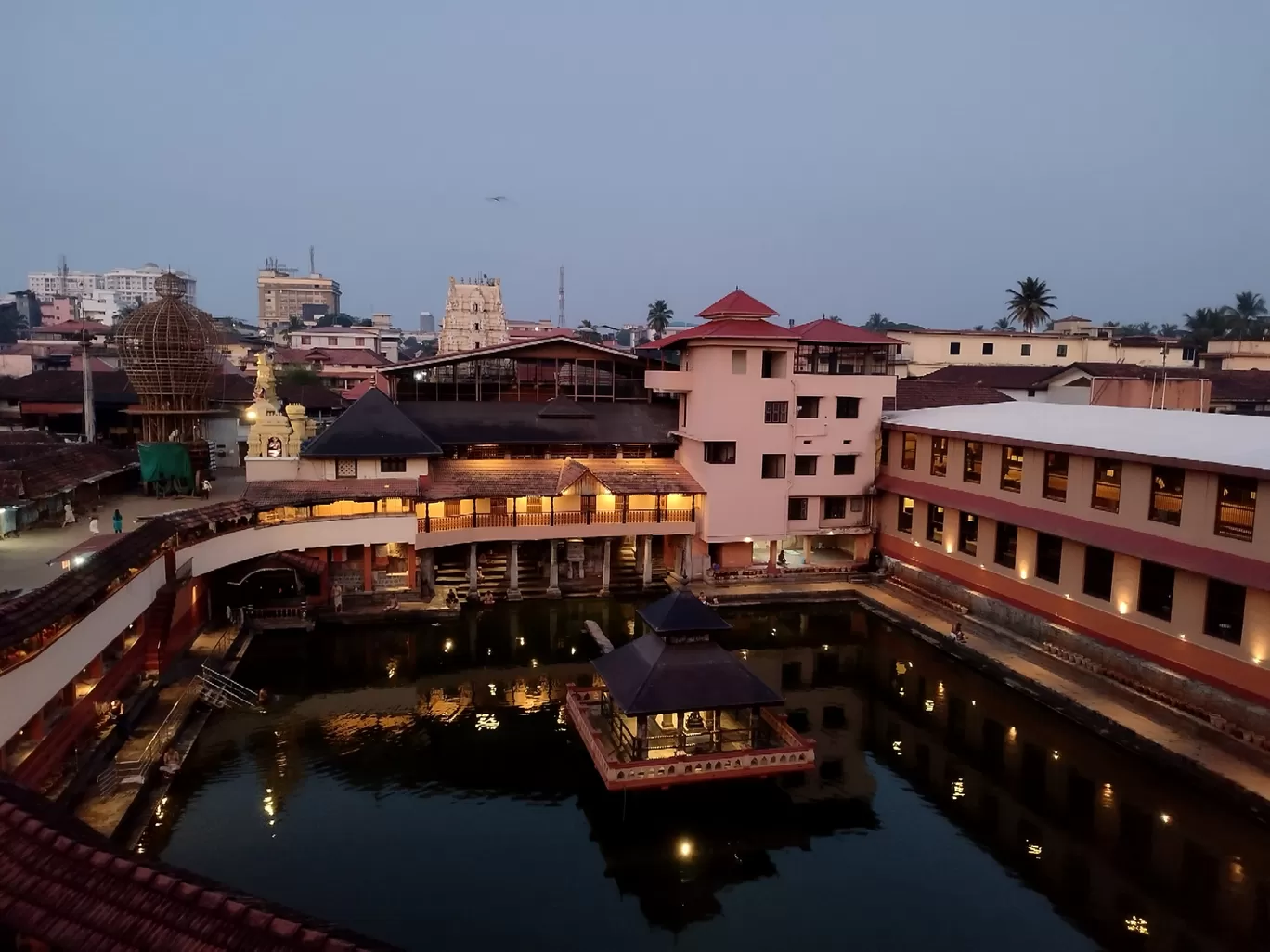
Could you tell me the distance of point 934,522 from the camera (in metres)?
36.0

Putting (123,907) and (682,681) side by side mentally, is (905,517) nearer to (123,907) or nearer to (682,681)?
(682,681)

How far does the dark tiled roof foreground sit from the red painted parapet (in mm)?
10877

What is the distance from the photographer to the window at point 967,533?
33.3m

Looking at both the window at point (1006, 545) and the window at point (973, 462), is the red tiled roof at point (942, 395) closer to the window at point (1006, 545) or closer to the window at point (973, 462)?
the window at point (973, 462)

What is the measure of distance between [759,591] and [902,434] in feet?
32.5

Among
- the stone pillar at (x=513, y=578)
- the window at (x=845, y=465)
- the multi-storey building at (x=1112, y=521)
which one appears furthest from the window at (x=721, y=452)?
the stone pillar at (x=513, y=578)

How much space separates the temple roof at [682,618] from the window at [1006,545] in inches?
599

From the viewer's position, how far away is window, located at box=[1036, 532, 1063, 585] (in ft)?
95.5

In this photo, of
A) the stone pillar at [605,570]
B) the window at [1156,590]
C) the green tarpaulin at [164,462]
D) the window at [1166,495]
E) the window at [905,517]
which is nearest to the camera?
the window at [1166,495]

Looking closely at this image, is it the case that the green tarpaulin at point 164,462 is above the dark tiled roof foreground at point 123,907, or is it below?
above

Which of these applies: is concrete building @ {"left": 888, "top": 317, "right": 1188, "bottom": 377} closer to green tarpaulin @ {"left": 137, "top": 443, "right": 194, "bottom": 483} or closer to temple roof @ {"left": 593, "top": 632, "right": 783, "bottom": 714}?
temple roof @ {"left": 593, "top": 632, "right": 783, "bottom": 714}

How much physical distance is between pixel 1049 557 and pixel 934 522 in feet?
22.0

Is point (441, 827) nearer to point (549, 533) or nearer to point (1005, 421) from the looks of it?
point (549, 533)

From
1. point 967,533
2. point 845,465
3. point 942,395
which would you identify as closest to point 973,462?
point 967,533
